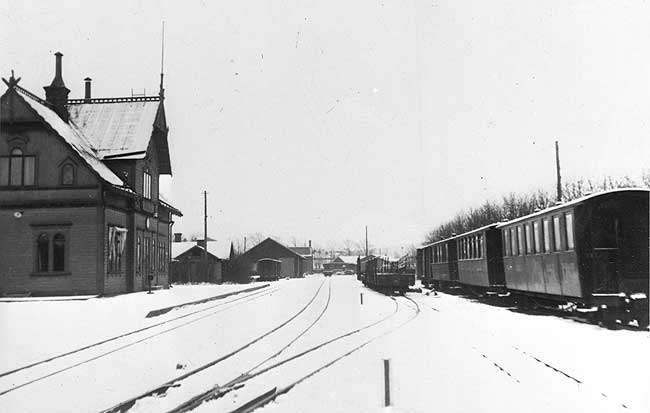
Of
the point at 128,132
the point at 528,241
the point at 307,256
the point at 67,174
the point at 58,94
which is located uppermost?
the point at 58,94

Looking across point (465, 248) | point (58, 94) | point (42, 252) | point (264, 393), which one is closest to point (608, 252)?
point (264, 393)

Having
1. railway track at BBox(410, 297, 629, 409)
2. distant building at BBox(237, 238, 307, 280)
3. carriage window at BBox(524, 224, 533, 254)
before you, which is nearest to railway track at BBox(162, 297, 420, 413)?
railway track at BBox(410, 297, 629, 409)

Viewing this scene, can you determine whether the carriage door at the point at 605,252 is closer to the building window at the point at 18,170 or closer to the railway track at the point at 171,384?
the railway track at the point at 171,384

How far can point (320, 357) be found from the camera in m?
12.1

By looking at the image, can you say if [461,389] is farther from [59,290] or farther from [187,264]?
[187,264]

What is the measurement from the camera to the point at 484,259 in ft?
88.4

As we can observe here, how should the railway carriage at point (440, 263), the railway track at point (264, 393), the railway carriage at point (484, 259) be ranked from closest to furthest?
the railway track at point (264, 393)
the railway carriage at point (484, 259)
the railway carriage at point (440, 263)

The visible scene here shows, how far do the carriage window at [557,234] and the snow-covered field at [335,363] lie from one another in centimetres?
210

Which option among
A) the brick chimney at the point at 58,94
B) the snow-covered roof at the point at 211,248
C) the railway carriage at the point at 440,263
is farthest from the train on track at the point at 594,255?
the snow-covered roof at the point at 211,248

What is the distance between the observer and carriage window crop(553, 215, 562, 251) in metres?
17.6

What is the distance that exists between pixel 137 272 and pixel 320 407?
2651 cm

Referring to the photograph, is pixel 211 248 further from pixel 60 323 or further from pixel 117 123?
pixel 60 323

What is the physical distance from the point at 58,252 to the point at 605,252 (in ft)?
72.2

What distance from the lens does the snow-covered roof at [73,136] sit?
27.6 metres
